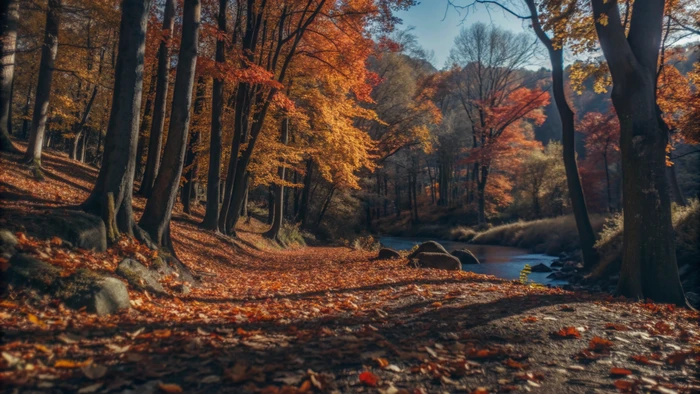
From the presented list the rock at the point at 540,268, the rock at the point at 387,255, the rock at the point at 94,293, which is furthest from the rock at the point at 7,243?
the rock at the point at 540,268

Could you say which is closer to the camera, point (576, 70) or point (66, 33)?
point (576, 70)

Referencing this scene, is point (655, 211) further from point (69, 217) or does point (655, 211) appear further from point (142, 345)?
point (69, 217)

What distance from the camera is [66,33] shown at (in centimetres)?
2008

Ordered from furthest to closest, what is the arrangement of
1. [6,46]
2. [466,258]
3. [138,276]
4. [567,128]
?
[466,258] < [567,128] < [6,46] < [138,276]

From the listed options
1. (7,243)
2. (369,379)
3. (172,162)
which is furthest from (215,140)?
(369,379)

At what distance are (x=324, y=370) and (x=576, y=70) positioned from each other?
11.7 metres

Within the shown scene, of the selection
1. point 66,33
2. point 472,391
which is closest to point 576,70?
point 472,391

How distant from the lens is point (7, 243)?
16.0ft

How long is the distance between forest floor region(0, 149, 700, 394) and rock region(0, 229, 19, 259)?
166mm

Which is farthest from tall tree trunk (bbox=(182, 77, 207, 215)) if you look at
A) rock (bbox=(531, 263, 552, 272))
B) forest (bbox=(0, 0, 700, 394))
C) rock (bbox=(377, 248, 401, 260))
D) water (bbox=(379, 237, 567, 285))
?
rock (bbox=(531, 263, 552, 272))

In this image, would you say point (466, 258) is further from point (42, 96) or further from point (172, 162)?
point (42, 96)

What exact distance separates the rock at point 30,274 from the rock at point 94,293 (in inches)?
5.2

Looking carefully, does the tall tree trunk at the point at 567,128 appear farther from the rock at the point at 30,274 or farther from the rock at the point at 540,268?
the rock at the point at 30,274

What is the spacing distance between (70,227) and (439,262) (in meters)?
8.82
